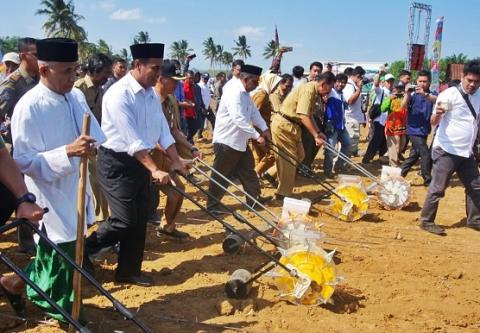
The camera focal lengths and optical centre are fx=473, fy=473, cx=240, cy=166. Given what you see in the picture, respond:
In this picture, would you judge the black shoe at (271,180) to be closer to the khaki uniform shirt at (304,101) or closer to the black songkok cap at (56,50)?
the khaki uniform shirt at (304,101)

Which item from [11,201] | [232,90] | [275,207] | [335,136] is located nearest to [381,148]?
[335,136]

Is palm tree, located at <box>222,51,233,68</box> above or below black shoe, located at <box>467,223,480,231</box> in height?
above

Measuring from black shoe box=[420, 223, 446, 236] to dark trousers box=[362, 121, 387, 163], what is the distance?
183 inches

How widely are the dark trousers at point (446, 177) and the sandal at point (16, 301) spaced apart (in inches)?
201

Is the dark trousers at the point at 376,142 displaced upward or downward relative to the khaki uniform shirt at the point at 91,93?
downward

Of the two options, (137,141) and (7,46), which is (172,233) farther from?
(7,46)

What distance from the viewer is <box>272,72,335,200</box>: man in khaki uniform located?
7.50m

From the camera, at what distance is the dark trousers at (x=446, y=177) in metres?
6.30

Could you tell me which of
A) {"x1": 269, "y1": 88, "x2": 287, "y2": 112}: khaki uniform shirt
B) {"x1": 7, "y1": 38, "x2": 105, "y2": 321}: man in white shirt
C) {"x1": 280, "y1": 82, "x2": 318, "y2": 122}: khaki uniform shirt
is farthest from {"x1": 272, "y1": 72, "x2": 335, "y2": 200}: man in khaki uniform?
{"x1": 7, "y1": 38, "x2": 105, "y2": 321}: man in white shirt

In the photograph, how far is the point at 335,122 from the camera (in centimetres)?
980

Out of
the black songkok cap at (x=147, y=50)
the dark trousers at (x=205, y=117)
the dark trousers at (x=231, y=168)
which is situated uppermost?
the black songkok cap at (x=147, y=50)

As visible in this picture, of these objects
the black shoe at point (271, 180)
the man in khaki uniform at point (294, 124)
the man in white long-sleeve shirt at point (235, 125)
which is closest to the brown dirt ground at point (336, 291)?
the man in white long-sleeve shirt at point (235, 125)

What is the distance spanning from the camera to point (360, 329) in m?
3.74

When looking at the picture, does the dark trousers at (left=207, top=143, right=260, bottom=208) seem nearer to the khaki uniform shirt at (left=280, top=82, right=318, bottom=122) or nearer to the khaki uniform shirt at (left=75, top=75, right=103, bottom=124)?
the khaki uniform shirt at (left=280, top=82, right=318, bottom=122)
